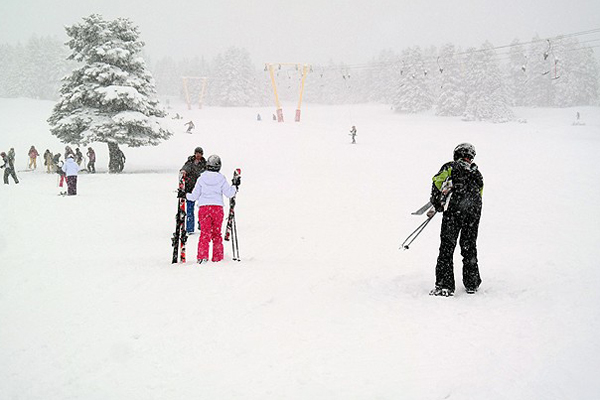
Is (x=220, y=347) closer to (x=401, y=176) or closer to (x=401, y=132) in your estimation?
(x=401, y=176)

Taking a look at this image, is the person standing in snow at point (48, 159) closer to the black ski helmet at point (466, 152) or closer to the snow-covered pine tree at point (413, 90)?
the black ski helmet at point (466, 152)

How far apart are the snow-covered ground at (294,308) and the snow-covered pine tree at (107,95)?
10965 mm

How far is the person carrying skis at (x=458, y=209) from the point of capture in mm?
6188

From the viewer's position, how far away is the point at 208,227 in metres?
8.03

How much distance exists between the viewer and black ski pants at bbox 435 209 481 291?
20.4ft

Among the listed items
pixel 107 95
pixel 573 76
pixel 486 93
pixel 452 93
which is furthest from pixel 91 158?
pixel 573 76

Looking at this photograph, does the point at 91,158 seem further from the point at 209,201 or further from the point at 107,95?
the point at 209,201

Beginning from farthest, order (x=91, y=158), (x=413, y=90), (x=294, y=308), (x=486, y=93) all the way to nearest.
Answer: (x=413, y=90) → (x=486, y=93) → (x=91, y=158) → (x=294, y=308)

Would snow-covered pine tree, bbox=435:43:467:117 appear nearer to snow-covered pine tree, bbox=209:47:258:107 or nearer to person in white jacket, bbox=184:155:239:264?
snow-covered pine tree, bbox=209:47:258:107

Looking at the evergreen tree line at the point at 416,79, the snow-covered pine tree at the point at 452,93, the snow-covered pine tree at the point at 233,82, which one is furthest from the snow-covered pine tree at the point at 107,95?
the snow-covered pine tree at the point at 233,82

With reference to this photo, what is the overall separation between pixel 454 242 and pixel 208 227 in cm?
408

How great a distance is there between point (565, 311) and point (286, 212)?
10976mm

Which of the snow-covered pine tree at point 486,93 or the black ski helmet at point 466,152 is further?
the snow-covered pine tree at point 486,93

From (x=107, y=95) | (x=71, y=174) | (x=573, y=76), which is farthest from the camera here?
(x=573, y=76)
